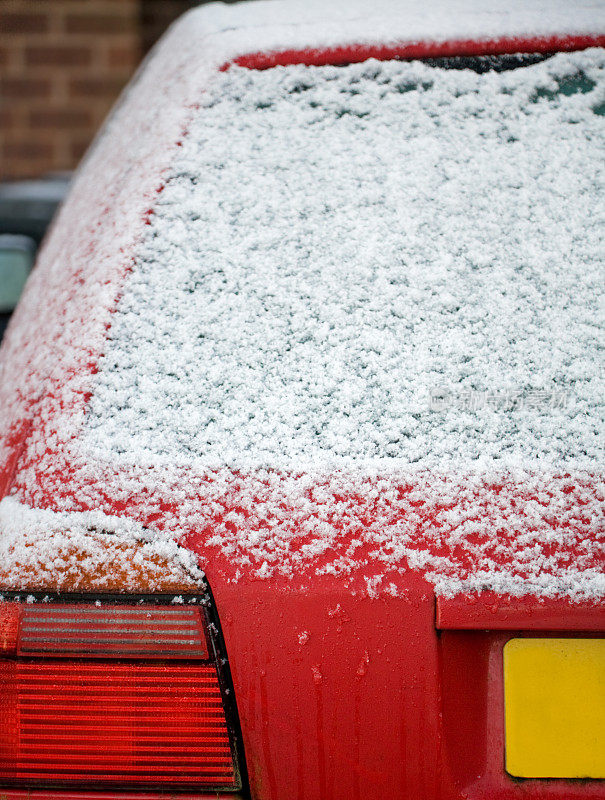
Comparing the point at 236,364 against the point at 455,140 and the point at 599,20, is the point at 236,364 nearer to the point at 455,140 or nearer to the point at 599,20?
the point at 455,140

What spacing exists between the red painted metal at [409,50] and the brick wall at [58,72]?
6.80m

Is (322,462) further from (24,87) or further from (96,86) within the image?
(24,87)

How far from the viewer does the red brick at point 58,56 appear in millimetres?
7002

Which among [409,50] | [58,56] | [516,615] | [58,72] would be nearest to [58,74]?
[58,72]

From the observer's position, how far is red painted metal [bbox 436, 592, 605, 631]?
0.96 m

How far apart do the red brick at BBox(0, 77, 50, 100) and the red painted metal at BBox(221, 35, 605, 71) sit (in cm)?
697

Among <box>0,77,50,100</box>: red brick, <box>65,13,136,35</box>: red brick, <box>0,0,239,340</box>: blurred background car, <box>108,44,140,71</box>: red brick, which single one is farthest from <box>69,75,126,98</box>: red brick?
<box>65,13,136,35</box>: red brick

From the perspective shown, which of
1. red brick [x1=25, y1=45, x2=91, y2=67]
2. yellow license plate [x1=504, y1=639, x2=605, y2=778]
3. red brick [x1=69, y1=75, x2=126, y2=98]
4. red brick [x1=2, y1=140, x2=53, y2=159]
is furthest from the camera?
red brick [x1=2, y1=140, x2=53, y2=159]

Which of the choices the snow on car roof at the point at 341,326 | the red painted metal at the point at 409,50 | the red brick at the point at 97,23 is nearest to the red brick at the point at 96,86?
the red brick at the point at 97,23

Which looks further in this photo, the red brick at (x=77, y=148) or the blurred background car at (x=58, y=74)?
the red brick at (x=77, y=148)

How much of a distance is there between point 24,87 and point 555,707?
26.2ft

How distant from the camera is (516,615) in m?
0.96

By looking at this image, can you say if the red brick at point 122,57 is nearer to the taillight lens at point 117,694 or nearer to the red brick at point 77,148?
the red brick at point 77,148

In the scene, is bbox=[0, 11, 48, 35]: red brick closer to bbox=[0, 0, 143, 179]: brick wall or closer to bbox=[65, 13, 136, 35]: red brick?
bbox=[0, 0, 143, 179]: brick wall
